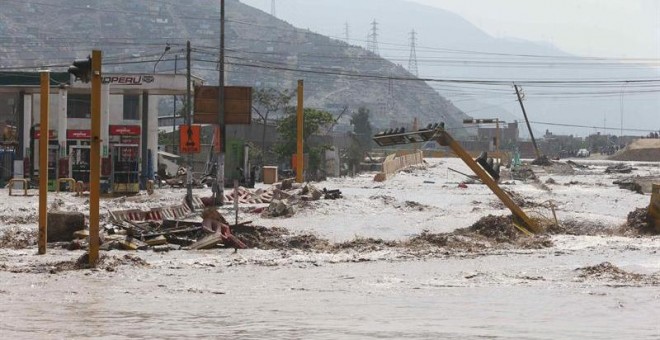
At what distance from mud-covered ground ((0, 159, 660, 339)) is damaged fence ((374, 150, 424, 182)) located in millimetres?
32335

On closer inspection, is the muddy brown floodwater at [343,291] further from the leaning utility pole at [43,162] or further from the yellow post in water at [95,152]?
the yellow post in water at [95,152]

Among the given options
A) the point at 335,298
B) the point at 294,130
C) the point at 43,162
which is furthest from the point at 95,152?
the point at 294,130

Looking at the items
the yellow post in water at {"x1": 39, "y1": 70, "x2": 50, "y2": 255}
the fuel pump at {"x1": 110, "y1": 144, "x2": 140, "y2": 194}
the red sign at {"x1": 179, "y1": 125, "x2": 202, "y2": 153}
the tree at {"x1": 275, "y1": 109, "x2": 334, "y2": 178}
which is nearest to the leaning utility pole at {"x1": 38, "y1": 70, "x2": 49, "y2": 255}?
the yellow post in water at {"x1": 39, "y1": 70, "x2": 50, "y2": 255}

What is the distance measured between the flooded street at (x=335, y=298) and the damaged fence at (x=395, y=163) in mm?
40375

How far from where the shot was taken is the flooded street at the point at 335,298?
1202 centimetres

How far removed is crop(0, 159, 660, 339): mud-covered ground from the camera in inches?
483

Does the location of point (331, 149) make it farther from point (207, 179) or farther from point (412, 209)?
point (412, 209)

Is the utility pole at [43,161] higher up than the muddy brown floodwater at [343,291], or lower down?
higher up

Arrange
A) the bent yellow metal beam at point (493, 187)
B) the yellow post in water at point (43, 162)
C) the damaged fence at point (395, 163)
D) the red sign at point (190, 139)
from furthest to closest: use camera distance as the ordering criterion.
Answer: the damaged fence at point (395, 163)
the red sign at point (190, 139)
the bent yellow metal beam at point (493, 187)
the yellow post in water at point (43, 162)

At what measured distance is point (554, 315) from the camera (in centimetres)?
1333

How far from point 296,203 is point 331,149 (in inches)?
1606

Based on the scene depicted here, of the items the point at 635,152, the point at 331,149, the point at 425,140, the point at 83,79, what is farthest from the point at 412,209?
the point at 635,152

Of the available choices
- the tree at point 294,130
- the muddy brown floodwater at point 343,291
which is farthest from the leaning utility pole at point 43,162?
the tree at point 294,130

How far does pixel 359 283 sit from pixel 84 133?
34329 mm
